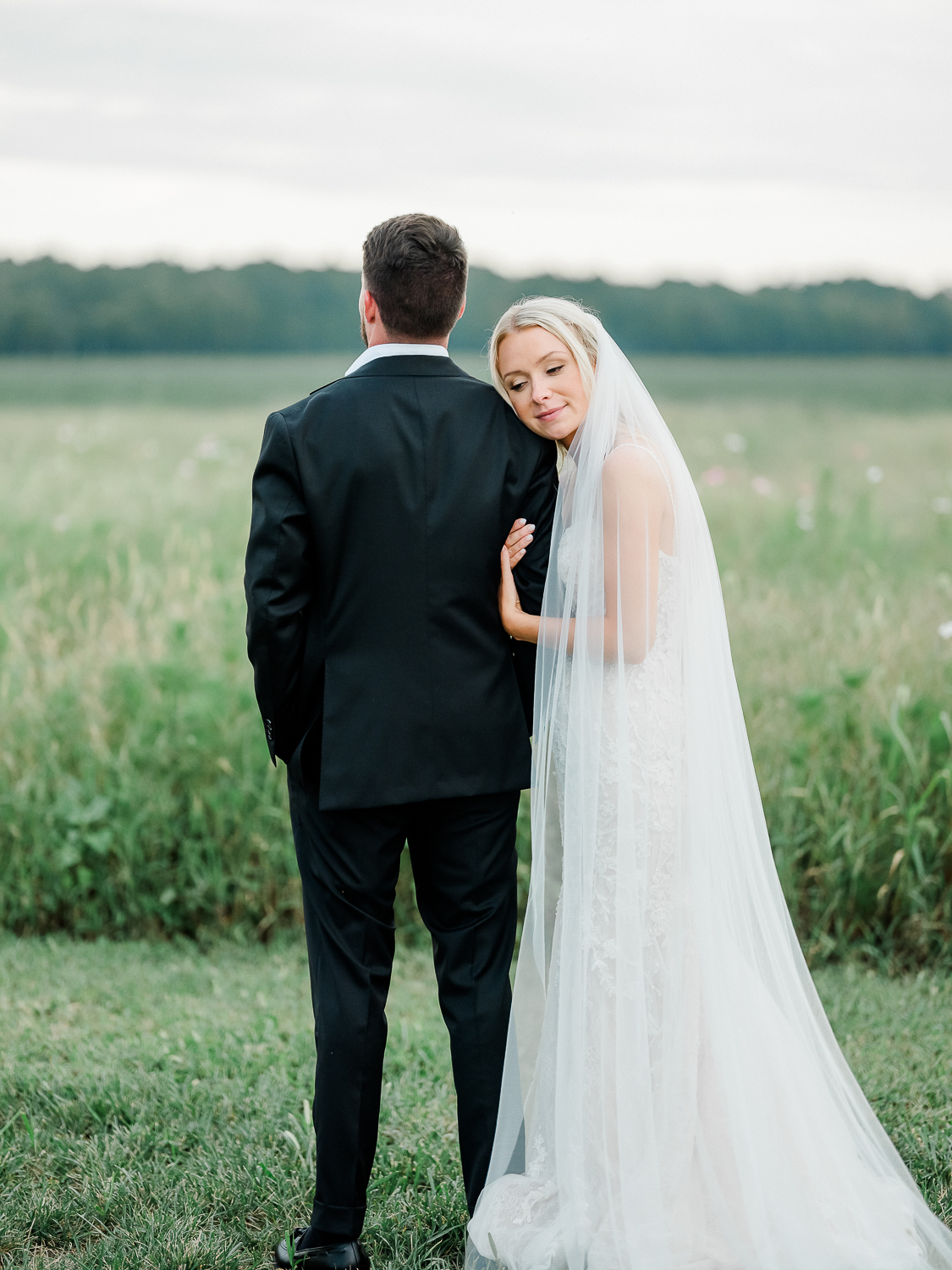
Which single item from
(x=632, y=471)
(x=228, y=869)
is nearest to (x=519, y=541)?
(x=632, y=471)

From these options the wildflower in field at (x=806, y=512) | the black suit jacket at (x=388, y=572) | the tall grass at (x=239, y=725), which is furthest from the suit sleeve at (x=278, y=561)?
the wildflower in field at (x=806, y=512)

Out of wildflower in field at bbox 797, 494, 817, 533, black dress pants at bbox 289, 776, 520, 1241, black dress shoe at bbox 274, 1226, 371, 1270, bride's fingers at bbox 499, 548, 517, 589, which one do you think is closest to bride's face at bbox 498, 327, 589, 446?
bride's fingers at bbox 499, 548, 517, 589

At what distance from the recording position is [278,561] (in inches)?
94.3

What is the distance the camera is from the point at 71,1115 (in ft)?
10.6

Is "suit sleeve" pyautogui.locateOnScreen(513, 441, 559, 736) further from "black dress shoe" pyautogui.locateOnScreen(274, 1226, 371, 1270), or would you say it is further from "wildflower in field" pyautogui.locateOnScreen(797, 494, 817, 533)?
"wildflower in field" pyautogui.locateOnScreen(797, 494, 817, 533)

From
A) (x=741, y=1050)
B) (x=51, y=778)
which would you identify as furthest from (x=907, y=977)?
(x=51, y=778)

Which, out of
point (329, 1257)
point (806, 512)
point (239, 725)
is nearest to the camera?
point (329, 1257)

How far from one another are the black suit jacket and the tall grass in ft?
8.65

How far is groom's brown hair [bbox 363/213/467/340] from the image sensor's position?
2.38m

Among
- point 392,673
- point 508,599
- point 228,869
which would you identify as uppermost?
point 508,599

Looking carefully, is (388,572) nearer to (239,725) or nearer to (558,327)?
(558,327)

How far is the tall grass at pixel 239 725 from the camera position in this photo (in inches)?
187

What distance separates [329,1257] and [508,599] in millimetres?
1453

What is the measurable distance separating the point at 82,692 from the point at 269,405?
31.8 feet
